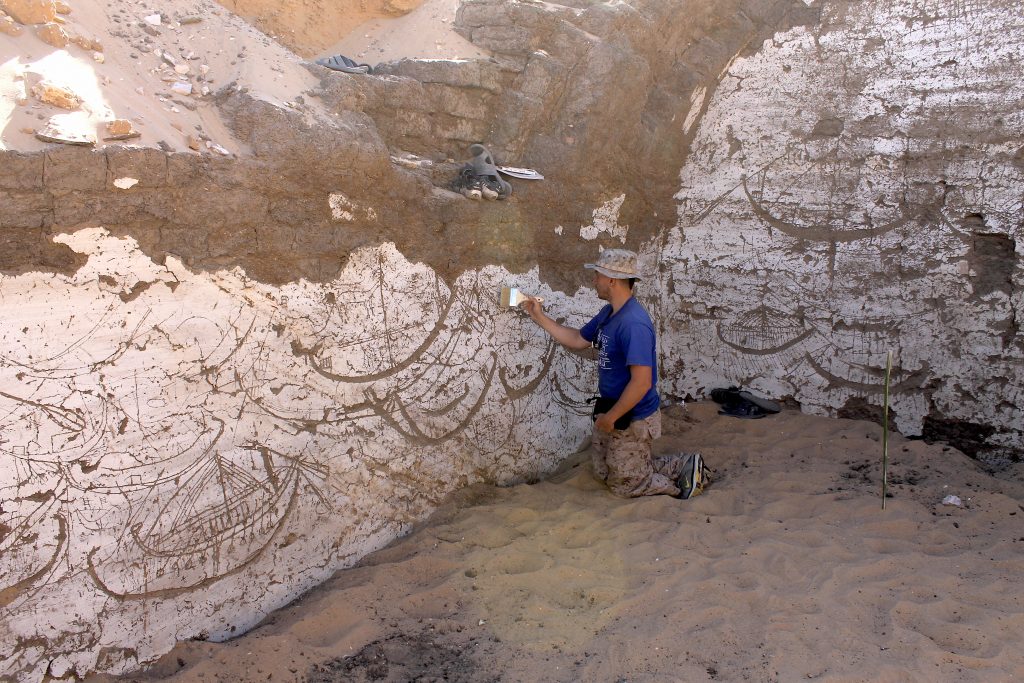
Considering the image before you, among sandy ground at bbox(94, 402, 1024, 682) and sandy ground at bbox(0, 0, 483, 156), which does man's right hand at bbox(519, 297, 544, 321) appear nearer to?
sandy ground at bbox(94, 402, 1024, 682)

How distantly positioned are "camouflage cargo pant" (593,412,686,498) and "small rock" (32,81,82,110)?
8.39 ft

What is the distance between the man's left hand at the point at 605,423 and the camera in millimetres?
3627

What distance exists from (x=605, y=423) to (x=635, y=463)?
274mm

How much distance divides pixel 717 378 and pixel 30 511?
359 cm

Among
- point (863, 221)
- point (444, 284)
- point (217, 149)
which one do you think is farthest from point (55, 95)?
point (863, 221)

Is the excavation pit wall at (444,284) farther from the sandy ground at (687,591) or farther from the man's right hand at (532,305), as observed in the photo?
the sandy ground at (687,591)

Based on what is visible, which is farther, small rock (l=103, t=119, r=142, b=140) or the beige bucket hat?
the beige bucket hat

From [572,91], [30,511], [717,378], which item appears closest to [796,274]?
[717,378]

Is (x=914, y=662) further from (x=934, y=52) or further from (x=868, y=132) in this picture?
(x=934, y=52)

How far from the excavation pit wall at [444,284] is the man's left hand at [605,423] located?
1.49 feet

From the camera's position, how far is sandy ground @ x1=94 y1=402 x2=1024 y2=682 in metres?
2.61

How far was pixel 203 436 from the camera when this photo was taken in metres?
2.77

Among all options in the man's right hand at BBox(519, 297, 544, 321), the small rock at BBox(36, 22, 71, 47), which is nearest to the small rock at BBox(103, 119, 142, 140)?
the small rock at BBox(36, 22, 71, 47)

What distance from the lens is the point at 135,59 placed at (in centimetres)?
310
